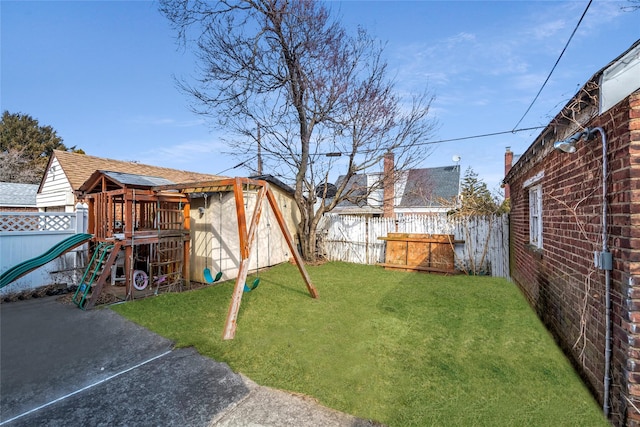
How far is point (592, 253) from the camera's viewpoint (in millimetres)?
2719

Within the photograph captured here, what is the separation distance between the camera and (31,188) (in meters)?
15.8

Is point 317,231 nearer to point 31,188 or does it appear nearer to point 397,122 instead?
point 397,122

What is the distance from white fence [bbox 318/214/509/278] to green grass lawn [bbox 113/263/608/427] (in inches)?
77.2

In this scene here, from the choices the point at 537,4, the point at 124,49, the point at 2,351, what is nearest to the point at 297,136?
the point at 124,49

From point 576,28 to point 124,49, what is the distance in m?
10.3

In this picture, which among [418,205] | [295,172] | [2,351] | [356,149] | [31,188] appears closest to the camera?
[2,351]

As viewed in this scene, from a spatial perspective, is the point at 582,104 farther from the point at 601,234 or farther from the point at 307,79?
the point at 307,79

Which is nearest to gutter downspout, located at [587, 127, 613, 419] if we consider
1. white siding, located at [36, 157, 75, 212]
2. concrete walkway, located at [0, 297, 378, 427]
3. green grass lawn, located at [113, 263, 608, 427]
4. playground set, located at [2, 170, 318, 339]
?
green grass lawn, located at [113, 263, 608, 427]

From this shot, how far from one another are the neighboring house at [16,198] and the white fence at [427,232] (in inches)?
568

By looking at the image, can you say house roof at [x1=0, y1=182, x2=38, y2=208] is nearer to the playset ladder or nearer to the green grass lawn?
the playset ladder

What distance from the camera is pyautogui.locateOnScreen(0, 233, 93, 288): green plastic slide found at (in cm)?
568

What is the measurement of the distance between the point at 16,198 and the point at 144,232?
13199 mm

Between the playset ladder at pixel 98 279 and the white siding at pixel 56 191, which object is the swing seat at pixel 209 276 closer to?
the playset ladder at pixel 98 279

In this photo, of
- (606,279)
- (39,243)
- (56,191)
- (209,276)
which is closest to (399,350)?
(606,279)
